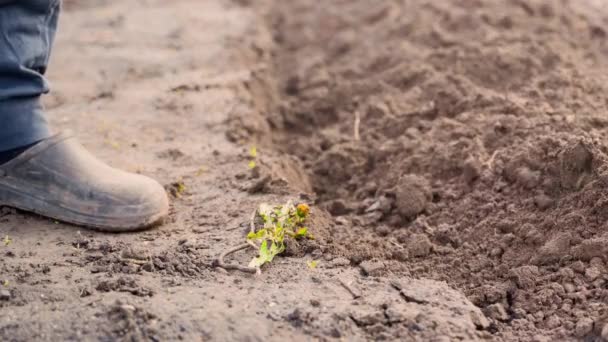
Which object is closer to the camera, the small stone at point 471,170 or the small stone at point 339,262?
the small stone at point 339,262

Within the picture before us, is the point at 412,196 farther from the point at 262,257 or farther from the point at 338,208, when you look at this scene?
the point at 262,257

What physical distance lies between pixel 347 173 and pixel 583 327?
1.39m

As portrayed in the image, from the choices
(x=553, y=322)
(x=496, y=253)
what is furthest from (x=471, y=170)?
(x=553, y=322)

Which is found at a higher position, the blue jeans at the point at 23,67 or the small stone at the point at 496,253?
the blue jeans at the point at 23,67

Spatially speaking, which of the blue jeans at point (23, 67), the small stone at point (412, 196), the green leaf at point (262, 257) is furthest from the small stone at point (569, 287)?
the blue jeans at point (23, 67)

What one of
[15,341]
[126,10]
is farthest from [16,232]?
[126,10]

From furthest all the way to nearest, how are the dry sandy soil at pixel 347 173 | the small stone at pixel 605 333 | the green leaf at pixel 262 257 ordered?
the green leaf at pixel 262 257 < the dry sandy soil at pixel 347 173 < the small stone at pixel 605 333

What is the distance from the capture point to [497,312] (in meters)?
2.40

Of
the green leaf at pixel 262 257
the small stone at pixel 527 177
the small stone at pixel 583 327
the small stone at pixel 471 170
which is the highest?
the small stone at pixel 527 177

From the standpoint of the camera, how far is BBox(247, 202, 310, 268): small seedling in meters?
2.57

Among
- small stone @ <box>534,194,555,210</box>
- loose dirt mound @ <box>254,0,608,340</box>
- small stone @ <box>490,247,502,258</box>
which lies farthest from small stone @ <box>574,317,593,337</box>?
small stone @ <box>534,194,555,210</box>

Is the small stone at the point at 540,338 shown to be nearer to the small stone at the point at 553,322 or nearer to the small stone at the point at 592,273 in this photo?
the small stone at the point at 553,322

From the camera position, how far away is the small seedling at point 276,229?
2.57 metres

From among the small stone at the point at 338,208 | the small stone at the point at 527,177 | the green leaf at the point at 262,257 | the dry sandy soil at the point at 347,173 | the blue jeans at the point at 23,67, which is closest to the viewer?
the dry sandy soil at the point at 347,173
